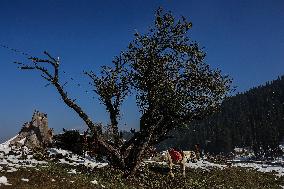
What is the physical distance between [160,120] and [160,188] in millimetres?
5331

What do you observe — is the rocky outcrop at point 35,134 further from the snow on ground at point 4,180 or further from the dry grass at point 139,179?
the snow on ground at point 4,180

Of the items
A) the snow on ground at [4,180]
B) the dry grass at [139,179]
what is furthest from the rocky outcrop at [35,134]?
the snow on ground at [4,180]

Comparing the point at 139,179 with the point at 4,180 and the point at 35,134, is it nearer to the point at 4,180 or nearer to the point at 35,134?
the point at 4,180

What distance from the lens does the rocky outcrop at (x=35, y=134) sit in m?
43.2

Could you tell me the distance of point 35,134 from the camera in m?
44.9

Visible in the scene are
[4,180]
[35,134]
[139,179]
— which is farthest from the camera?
[35,134]

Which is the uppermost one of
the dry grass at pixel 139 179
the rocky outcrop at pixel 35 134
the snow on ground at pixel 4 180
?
the rocky outcrop at pixel 35 134

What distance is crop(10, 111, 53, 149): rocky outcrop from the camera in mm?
43175

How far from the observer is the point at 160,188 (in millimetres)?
25516

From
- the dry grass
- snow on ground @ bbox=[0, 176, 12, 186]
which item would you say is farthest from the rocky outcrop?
snow on ground @ bbox=[0, 176, 12, 186]

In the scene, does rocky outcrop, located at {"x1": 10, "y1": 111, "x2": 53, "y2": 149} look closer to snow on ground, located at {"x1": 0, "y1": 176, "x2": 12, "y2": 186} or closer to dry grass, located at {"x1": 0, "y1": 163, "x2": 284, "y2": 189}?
dry grass, located at {"x1": 0, "y1": 163, "x2": 284, "y2": 189}

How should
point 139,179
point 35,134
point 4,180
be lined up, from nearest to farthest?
point 4,180, point 139,179, point 35,134

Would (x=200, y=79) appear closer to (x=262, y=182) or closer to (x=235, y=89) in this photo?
(x=235, y=89)

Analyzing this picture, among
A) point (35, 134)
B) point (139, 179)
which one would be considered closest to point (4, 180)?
point (139, 179)
